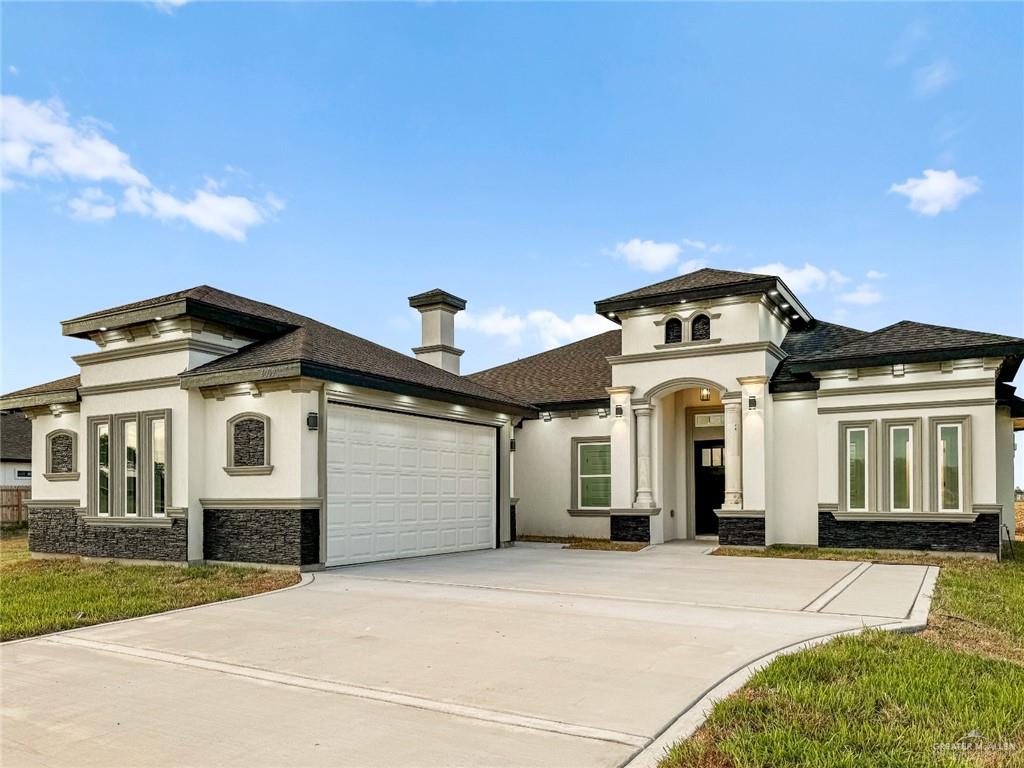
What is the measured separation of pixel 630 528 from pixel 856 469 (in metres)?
5.05

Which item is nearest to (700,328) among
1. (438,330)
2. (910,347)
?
(910,347)

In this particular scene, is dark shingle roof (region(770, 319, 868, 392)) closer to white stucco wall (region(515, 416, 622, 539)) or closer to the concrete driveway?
white stucco wall (region(515, 416, 622, 539))

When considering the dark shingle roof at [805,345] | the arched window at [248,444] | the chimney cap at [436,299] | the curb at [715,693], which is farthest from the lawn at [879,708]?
the chimney cap at [436,299]

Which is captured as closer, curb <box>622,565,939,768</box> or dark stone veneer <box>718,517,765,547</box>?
curb <box>622,565,939,768</box>

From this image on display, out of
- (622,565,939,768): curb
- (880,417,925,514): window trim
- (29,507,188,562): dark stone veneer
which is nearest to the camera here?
(622,565,939,768): curb

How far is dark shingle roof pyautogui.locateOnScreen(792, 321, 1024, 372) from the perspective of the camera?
48.6 feet

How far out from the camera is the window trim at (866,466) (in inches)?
627

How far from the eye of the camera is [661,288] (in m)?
18.5

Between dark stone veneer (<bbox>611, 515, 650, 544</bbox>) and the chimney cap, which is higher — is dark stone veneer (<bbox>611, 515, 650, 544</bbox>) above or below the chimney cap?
below

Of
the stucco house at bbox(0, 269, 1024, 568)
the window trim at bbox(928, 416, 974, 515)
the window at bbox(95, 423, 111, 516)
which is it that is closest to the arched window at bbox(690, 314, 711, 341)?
the stucco house at bbox(0, 269, 1024, 568)

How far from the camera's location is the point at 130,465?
1448cm

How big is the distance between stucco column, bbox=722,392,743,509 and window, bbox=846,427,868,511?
86.4 inches

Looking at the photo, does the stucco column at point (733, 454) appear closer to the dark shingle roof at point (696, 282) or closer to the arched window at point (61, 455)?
the dark shingle roof at point (696, 282)

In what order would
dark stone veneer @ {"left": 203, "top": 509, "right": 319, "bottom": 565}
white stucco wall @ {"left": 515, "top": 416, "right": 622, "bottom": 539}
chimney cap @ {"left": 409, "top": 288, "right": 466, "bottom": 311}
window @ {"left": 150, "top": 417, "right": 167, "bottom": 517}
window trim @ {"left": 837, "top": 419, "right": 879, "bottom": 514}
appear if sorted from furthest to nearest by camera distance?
chimney cap @ {"left": 409, "top": 288, "right": 466, "bottom": 311} < white stucco wall @ {"left": 515, "top": 416, "right": 622, "bottom": 539} < window trim @ {"left": 837, "top": 419, "right": 879, "bottom": 514} < window @ {"left": 150, "top": 417, "right": 167, "bottom": 517} < dark stone veneer @ {"left": 203, "top": 509, "right": 319, "bottom": 565}
